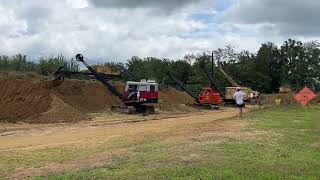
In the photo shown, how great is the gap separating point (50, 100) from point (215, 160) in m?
27.8

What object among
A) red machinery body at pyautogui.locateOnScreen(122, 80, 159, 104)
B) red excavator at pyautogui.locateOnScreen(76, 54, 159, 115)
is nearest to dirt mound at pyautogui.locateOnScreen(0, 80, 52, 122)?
red excavator at pyautogui.locateOnScreen(76, 54, 159, 115)

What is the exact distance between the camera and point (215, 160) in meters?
12.2

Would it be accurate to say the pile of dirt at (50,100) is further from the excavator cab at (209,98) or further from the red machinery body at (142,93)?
the excavator cab at (209,98)

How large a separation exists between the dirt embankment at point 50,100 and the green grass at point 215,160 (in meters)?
18.9

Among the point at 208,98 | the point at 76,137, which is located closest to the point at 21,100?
the point at 76,137

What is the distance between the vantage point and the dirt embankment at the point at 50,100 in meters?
34.0

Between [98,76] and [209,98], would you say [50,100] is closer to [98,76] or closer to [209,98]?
[98,76]

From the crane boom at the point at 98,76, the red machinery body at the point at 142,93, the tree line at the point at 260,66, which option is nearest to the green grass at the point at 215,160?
the red machinery body at the point at 142,93

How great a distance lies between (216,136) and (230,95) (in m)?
53.5

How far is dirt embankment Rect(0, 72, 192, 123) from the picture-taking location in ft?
112

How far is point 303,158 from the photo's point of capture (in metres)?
12.9

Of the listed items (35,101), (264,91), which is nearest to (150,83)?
(35,101)

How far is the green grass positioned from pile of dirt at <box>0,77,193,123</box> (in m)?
18.9

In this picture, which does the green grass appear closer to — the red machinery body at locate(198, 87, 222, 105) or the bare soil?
the bare soil
